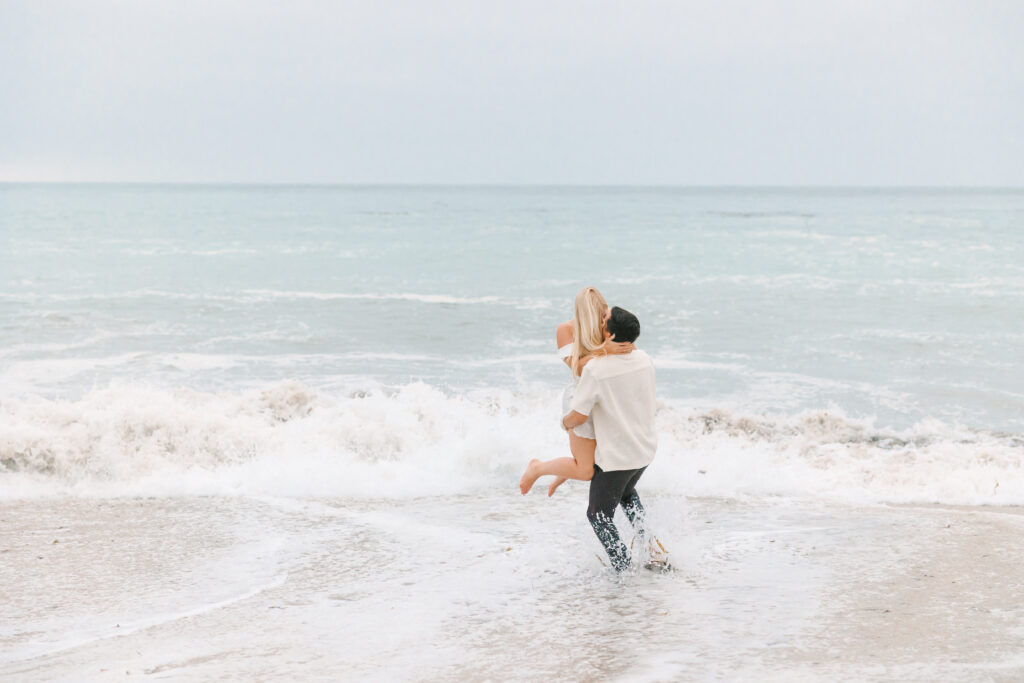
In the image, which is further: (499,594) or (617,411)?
(499,594)

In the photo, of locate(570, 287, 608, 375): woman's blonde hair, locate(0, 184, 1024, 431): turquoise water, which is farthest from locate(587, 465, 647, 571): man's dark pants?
locate(0, 184, 1024, 431): turquoise water

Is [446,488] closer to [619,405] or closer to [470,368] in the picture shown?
[619,405]

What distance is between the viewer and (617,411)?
4547 millimetres

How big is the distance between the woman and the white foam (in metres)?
2.35

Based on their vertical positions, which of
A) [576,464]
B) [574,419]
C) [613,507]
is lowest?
[613,507]

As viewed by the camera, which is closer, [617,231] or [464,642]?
[464,642]

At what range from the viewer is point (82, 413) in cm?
823

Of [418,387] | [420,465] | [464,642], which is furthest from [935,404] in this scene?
[464,642]

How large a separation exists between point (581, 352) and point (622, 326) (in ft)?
0.84

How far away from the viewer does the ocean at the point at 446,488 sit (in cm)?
416

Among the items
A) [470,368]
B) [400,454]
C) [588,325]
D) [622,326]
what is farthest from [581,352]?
[470,368]

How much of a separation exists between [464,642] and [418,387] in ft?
18.0

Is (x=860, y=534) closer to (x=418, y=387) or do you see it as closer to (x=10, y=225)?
(x=418, y=387)

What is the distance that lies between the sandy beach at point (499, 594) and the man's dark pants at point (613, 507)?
0.57ft
